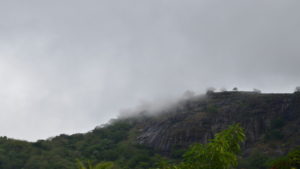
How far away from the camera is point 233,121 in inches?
4387

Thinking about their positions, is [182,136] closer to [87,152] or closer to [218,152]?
[87,152]

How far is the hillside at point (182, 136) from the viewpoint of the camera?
346 ft

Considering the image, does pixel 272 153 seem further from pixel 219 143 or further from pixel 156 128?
pixel 219 143

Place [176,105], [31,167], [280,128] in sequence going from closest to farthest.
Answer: [280,128] < [31,167] < [176,105]

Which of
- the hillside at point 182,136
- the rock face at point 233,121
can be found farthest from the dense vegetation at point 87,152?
the rock face at point 233,121

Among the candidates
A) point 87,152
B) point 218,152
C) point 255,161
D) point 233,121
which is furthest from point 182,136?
point 218,152

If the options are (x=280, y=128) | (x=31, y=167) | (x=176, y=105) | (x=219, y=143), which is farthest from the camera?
(x=176, y=105)

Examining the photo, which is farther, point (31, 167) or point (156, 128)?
point (156, 128)

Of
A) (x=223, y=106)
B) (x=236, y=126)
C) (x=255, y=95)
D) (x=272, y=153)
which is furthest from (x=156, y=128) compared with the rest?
(x=236, y=126)

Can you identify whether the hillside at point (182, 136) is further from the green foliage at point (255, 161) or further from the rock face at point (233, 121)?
the green foliage at point (255, 161)

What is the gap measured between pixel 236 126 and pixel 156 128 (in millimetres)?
112536

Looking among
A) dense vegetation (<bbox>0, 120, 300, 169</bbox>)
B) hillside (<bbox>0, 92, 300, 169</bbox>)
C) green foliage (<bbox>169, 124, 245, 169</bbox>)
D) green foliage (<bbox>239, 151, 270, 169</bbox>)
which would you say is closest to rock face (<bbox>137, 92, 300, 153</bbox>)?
hillside (<bbox>0, 92, 300, 169</bbox>)

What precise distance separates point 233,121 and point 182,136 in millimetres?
14234

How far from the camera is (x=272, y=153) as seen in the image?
94.2 m
